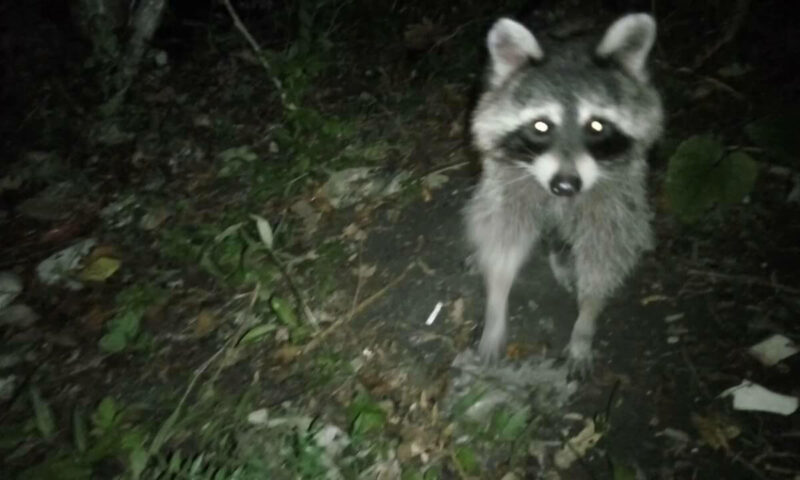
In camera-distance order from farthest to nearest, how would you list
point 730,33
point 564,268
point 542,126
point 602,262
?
point 730,33, point 564,268, point 602,262, point 542,126

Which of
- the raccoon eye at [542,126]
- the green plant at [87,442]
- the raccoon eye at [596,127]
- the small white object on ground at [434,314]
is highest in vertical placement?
the raccoon eye at [542,126]

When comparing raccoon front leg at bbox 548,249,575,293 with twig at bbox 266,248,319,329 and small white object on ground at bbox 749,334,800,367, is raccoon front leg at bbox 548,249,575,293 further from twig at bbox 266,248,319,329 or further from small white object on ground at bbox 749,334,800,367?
twig at bbox 266,248,319,329

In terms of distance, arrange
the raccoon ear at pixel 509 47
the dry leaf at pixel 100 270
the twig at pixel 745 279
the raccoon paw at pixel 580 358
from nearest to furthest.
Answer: the raccoon ear at pixel 509 47, the raccoon paw at pixel 580 358, the twig at pixel 745 279, the dry leaf at pixel 100 270

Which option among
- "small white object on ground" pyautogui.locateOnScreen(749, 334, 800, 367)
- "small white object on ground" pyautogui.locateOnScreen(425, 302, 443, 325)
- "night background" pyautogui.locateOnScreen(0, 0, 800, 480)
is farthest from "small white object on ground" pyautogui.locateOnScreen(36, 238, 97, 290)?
"small white object on ground" pyautogui.locateOnScreen(749, 334, 800, 367)

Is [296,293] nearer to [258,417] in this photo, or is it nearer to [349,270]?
[349,270]

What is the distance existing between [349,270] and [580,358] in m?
0.90

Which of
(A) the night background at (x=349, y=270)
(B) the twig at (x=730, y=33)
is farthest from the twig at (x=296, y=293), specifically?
(B) the twig at (x=730, y=33)

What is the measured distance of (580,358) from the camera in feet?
7.29

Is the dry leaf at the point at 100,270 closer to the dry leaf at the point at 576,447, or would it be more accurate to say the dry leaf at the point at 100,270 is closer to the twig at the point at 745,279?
the dry leaf at the point at 576,447

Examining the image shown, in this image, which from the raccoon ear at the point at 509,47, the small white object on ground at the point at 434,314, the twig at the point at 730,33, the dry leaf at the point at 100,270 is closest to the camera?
the raccoon ear at the point at 509,47

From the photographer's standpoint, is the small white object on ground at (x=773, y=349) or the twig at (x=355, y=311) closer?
the small white object on ground at (x=773, y=349)

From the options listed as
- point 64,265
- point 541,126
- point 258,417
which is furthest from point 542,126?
point 64,265

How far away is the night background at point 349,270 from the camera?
2084mm

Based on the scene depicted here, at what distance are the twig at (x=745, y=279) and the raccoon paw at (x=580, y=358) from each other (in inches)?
20.2
